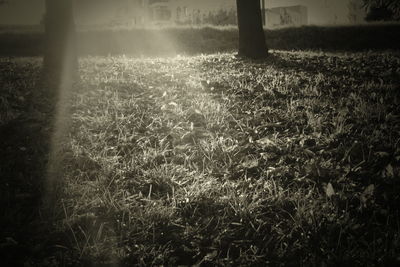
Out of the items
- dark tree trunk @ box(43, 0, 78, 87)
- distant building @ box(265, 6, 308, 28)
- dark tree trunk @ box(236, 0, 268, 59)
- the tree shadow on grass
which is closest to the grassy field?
the tree shadow on grass

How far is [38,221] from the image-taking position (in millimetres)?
2088

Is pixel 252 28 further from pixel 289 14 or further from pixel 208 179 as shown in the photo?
pixel 289 14

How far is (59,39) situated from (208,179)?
6.06 metres

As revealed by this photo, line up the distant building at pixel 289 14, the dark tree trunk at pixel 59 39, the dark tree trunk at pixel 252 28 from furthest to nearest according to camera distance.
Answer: the distant building at pixel 289 14
the dark tree trunk at pixel 252 28
the dark tree trunk at pixel 59 39

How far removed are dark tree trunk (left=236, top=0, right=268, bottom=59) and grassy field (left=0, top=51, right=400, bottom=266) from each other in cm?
475

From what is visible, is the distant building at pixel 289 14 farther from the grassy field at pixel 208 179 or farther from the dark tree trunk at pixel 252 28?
the grassy field at pixel 208 179

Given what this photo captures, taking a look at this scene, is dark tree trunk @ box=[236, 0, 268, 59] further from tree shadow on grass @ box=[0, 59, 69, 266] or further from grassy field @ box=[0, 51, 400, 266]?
tree shadow on grass @ box=[0, 59, 69, 266]

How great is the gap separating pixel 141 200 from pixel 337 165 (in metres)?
1.69

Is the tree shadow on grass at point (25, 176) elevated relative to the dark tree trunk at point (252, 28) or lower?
lower

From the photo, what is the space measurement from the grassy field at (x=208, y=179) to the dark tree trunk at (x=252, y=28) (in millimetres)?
4748

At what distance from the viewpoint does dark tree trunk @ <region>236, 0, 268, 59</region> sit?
372 inches

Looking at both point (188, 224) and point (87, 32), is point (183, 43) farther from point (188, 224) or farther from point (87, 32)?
point (188, 224)

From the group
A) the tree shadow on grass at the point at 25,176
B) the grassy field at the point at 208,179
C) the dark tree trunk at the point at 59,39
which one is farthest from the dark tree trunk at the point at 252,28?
the tree shadow on grass at the point at 25,176

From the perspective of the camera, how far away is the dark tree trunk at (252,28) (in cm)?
944
